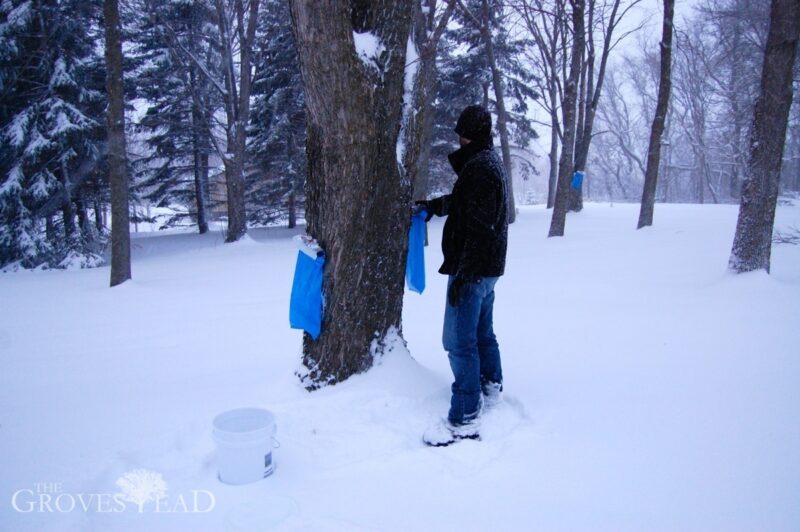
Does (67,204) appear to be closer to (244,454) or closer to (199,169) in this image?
(199,169)

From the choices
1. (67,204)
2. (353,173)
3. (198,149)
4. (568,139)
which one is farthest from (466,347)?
(198,149)

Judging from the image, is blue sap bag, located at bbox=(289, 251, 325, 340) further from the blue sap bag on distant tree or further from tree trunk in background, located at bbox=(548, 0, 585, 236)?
the blue sap bag on distant tree

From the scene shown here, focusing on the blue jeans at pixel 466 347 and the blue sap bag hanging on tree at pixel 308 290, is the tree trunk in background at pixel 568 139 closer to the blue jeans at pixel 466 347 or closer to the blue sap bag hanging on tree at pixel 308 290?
the blue jeans at pixel 466 347

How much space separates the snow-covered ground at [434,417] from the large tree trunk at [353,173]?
294 millimetres

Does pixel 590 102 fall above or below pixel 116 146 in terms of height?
above

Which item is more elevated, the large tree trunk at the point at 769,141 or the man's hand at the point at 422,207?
the large tree trunk at the point at 769,141

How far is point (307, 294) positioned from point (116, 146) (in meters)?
7.19

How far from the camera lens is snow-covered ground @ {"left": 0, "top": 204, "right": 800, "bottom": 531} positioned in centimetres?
217

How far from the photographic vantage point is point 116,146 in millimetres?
8273

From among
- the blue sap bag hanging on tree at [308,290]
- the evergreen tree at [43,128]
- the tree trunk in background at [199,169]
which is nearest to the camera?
the blue sap bag hanging on tree at [308,290]

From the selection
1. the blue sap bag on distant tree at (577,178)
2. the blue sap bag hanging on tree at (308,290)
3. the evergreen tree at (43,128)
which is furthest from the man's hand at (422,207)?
the blue sap bag on distant tree at (577,178)

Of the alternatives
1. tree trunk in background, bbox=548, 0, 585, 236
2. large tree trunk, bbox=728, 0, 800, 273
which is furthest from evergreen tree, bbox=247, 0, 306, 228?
large tree trunk, bbox=728, 0, 800, 273

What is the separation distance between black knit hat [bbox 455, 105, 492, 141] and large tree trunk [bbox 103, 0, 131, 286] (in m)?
7.55

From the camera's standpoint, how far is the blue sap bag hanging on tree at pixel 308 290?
9.86ft
